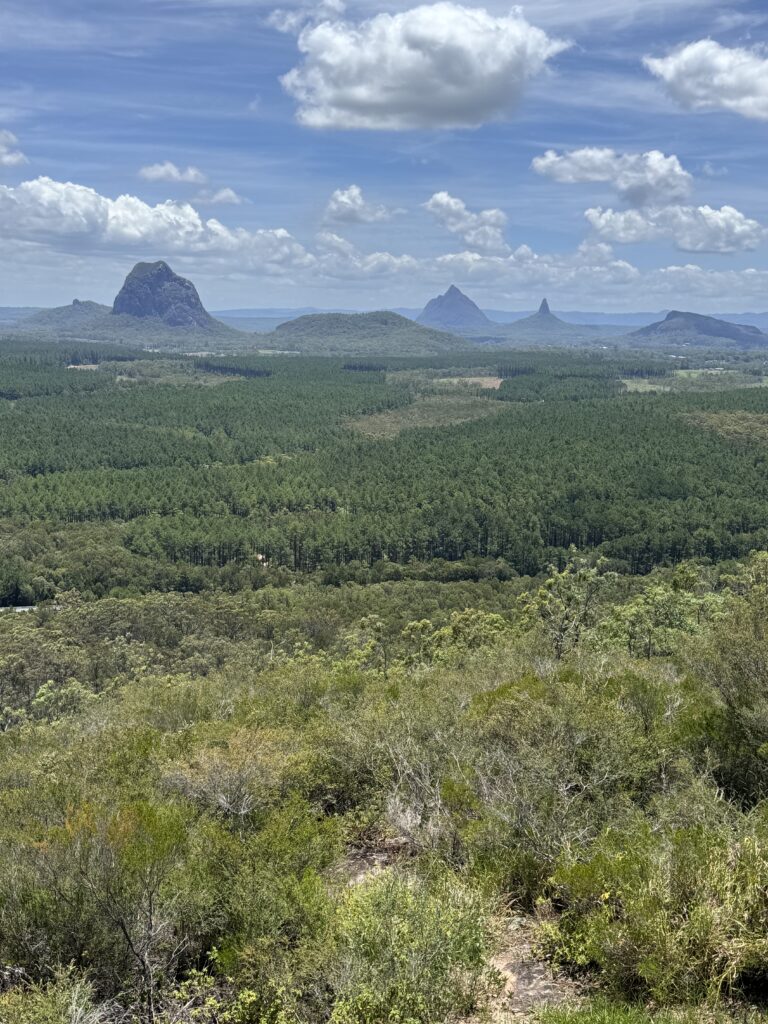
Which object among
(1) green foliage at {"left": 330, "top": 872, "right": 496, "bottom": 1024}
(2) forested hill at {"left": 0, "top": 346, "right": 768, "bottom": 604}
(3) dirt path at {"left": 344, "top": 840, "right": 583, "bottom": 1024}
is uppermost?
(1) green foliage at {"left": 330, "top": 872, "right": 496, "bottom": 1024}

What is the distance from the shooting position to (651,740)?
26.3m

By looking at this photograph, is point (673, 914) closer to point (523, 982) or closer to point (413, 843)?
point (523, 982)

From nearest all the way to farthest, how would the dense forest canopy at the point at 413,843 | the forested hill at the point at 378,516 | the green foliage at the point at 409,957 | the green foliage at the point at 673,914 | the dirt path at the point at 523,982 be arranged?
1. the green foliage at the point at 673,914
2. the green foliage at the point at 409,957
3. the dense forest canopy at the point at 413,843
4. the dirt path at the point at 523,982
5. the forested hill at the point at 378,516

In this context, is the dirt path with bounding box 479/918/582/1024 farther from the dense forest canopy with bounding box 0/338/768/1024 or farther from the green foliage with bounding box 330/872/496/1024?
the green foliage with bounding box 330/872/496/1024

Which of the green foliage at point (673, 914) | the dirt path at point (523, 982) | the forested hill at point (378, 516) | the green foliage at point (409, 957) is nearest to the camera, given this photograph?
the green foliage at point (673, 914)

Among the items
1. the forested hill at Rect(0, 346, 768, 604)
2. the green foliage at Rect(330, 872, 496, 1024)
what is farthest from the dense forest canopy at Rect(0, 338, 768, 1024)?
the forested hill at Rect(0, 346, 768, 604)

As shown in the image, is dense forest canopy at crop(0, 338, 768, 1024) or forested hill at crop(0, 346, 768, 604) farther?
forested hill at crop(0, 346, 768, 604)

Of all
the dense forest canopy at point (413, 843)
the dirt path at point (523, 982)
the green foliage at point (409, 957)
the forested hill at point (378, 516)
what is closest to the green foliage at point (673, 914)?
the dense forest canopy at point (413, 843)

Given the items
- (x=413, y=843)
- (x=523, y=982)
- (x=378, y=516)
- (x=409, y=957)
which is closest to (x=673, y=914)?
(x=523, y=982)

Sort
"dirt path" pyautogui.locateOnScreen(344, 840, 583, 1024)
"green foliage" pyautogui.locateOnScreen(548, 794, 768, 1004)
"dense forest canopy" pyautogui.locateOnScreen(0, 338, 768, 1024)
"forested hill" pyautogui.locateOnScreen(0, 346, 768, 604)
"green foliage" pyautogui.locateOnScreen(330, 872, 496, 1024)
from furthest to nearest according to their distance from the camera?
"forested hill" pyautogui.locateOnScreen(0, 346, 768, 604)
"dirt path" pyautogui.locateOnScreen(344, 840, 583, 1024)
"dense forest canopy" pyautogui.locateOnScreen(0, 338, 768, 1024)
"green foliage" pyautogui.locateOnScreen(330, 872, 496, 1024)
"green foliage" pyautogui.locateOnScreen(548, 794, 768, 1004)

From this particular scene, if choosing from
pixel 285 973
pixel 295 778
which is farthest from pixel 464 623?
pixel 285 973

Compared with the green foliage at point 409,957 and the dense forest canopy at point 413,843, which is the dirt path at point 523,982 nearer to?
the dense forest canopy at point 413,843

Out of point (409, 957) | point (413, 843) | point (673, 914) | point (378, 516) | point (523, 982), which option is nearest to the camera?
point (409, 957)

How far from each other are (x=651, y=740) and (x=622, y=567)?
107 m
